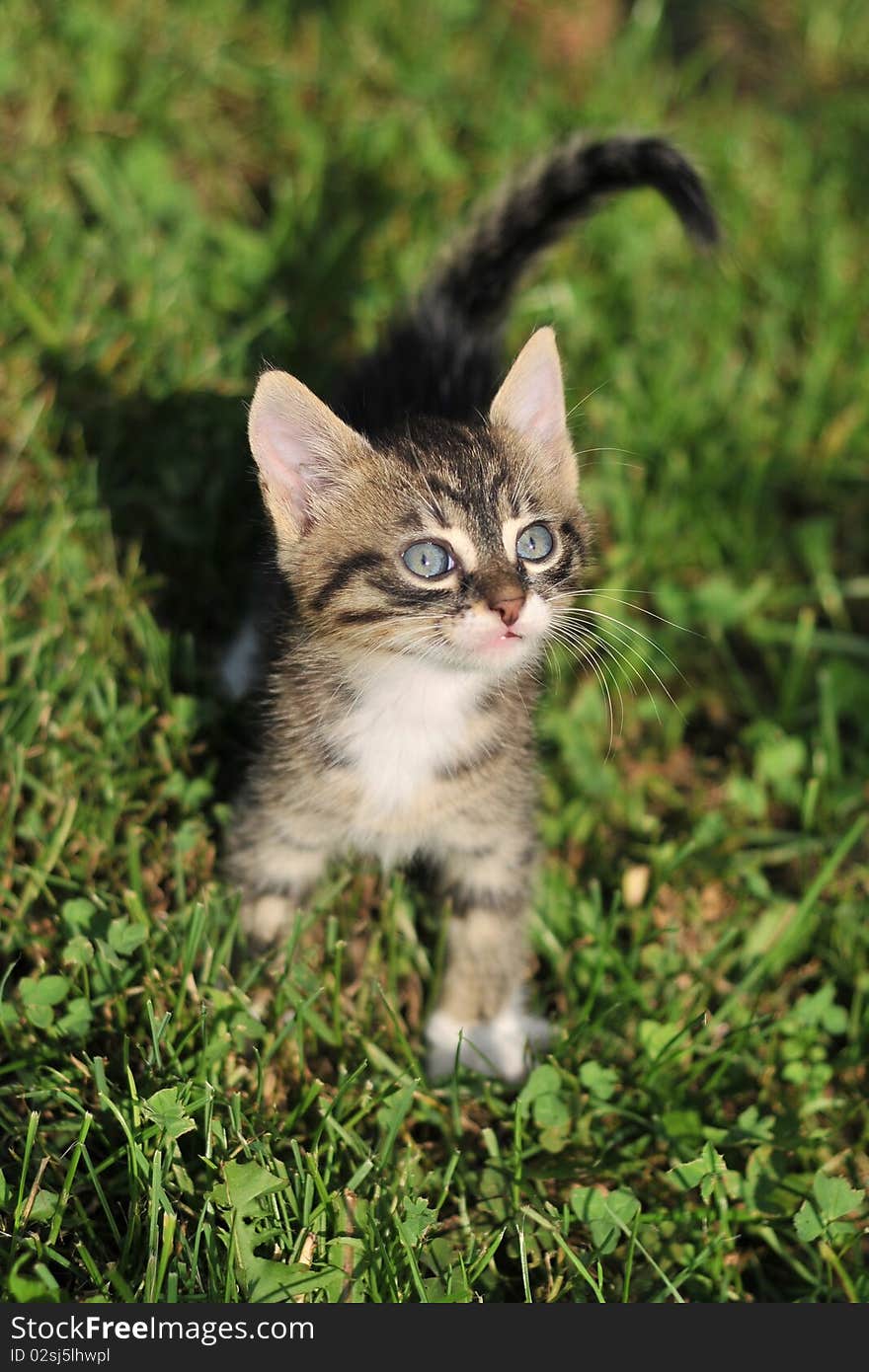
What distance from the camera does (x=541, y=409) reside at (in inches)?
114

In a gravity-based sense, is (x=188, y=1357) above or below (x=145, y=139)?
below

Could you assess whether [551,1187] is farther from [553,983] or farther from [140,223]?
[140,223]

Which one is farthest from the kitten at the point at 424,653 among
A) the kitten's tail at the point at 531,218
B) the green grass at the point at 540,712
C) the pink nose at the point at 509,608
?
the kitten's tail at the point at 531,218

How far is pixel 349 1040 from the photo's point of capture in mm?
2932

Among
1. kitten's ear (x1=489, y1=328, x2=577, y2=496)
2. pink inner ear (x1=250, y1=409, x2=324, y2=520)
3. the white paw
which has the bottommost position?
the white paw

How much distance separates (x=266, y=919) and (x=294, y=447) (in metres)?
1.13

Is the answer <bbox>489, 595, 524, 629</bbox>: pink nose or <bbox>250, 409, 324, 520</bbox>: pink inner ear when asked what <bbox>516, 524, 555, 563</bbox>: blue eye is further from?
<bbox>250, 409, 324, 520</bbox>: pink inner ear

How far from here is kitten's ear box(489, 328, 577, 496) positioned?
2818 millimetres

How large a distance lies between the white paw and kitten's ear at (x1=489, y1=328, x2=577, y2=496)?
1270 millimetres

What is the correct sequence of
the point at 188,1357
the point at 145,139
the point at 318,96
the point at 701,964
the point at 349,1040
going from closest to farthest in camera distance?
1. the point at 188,1357
2. the point at 349,1040
3. the point at 701,964
4. the point at 145,139
5. the point at 318,96

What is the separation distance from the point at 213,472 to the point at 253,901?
4.82ft

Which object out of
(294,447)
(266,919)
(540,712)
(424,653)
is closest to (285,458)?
(294,447)

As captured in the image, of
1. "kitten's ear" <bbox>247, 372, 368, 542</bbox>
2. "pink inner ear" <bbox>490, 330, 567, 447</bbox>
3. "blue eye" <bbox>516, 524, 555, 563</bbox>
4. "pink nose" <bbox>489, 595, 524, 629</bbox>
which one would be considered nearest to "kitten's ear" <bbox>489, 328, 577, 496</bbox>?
"pink inner ear" <bbox>490, 330, 567, 447</bbox>

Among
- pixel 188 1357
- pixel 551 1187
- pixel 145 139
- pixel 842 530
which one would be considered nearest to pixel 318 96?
pixel 145 139
